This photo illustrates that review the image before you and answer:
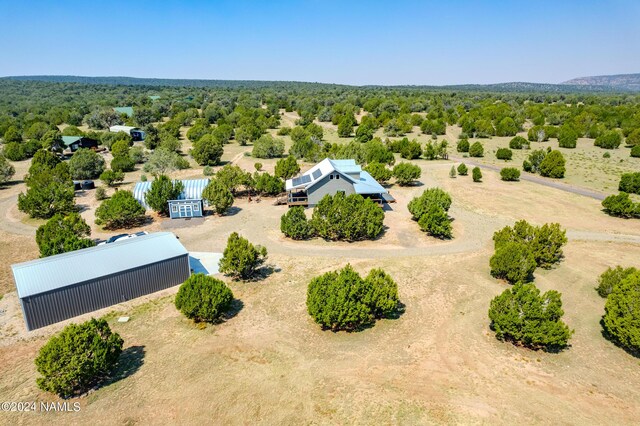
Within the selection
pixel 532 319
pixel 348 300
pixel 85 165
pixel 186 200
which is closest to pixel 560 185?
pixel 532 319

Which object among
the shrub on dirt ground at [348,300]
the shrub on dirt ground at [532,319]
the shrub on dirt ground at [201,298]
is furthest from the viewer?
the shrub on dirt ground at [201,298]

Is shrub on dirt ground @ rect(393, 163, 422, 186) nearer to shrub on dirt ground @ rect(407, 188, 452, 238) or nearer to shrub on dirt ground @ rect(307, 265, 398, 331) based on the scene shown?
shrub on dirt ground @ rect(407, 188, 452, 238)

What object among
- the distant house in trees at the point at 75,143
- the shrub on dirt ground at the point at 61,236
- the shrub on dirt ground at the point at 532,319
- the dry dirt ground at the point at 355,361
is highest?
the distant house in trees at the point at 75,143

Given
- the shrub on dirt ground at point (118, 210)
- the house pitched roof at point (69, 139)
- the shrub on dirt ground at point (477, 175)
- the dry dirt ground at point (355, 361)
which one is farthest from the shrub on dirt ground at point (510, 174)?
the house pitched roof at point (69, 139)

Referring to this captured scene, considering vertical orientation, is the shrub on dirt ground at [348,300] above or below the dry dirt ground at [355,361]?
above

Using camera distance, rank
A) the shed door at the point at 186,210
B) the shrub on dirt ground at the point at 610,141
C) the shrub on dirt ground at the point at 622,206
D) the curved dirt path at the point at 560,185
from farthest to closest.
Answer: the shrub on dirt ground at the point at 610,141
the curved dirt path at the point at 560,185
the shrub on dirt ground at the point at 622,206
the shed door at the point at 186,210

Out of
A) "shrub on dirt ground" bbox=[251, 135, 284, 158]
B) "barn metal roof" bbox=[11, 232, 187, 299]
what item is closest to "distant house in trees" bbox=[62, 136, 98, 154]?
"shrub on dirt ground" bbox=[251, 135, 284, 158]

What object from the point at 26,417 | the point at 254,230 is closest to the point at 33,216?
the point at 254,230

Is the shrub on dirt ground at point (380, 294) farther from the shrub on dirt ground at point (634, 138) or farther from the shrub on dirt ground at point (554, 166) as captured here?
the shrub on dirt ground at point (634, 138)
